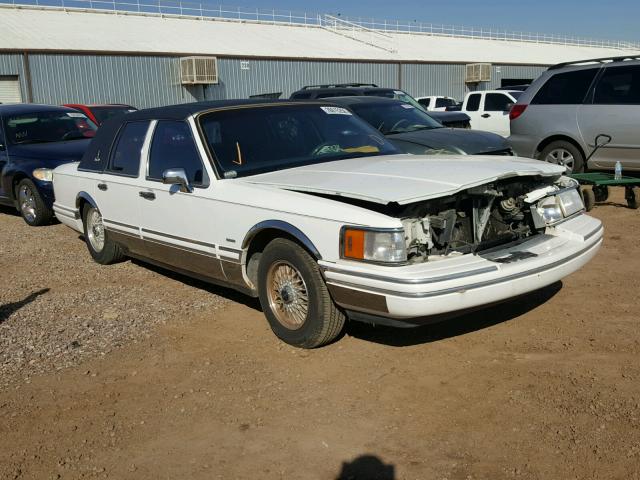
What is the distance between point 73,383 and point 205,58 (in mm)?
25512

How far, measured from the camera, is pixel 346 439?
11.2 ft

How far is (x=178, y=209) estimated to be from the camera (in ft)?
17.5

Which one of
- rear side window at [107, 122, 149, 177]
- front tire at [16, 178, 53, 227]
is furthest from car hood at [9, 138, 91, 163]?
rear side window at [107, 122, 149, 177]

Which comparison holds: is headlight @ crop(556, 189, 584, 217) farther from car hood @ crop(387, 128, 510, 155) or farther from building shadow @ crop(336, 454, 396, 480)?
car hood @ crop(387, 128, 510, 155)

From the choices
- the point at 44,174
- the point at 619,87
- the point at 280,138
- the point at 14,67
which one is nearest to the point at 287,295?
the point at 280,138

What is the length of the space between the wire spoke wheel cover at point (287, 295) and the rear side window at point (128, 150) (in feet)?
6.55

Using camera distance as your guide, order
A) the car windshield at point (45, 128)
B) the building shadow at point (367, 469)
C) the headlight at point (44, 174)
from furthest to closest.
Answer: the car windshield at point (45, 128), the headlight at point (44, 174), the building shadow at point (367, 469)

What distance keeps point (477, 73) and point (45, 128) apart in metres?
31.8

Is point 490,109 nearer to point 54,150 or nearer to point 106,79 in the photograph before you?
point 54,150

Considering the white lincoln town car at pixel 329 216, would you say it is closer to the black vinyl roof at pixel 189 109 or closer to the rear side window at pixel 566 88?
the black vinyl roof at pixel 189 109

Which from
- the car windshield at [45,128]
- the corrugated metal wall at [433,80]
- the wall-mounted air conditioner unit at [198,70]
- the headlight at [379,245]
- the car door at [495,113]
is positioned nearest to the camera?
the headlight at [379,245]

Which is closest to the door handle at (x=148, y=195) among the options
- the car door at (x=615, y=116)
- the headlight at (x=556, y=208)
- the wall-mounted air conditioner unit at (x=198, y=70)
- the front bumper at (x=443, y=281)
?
the front bumper at (x=443, y=281)

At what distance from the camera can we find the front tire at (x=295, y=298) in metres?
4.25

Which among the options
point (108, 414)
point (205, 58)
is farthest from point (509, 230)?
point (205, 58)
